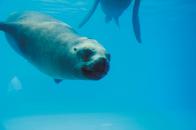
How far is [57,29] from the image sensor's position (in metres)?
5.50

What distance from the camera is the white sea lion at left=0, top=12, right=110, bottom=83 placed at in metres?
4.19

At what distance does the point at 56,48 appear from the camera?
499 cm

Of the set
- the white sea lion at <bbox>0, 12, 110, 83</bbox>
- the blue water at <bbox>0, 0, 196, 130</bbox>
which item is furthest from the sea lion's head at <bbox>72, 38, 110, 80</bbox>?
the blue water at <bbox>0, 0, 196, 130</bbox>

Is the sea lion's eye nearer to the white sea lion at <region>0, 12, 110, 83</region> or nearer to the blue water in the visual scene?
the white sea lion at <region>0, 12, 110, 83</region>

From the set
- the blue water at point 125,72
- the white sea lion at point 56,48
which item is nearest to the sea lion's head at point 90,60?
the white sea lion at point 56,48

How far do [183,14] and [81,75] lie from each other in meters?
37.4

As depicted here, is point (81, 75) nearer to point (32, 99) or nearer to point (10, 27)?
point (10, 27)

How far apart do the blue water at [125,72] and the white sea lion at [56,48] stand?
17.3 m

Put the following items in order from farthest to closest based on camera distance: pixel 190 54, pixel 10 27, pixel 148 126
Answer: pixel 190 54, pixel 148 126, pixel 10 27

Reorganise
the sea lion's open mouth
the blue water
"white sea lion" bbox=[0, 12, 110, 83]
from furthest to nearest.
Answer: the blue water
"white sea lion" bbox=[0, 12, 110, 83]
the sea lion's open mouth

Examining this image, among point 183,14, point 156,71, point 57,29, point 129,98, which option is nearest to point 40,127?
point 57,29

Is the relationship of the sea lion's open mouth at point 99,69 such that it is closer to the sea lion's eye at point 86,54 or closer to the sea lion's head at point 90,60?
the sea lion's head at point 90,60

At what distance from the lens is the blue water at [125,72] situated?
3250 centimetres

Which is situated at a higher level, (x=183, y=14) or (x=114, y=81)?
(x=114, y=81)
